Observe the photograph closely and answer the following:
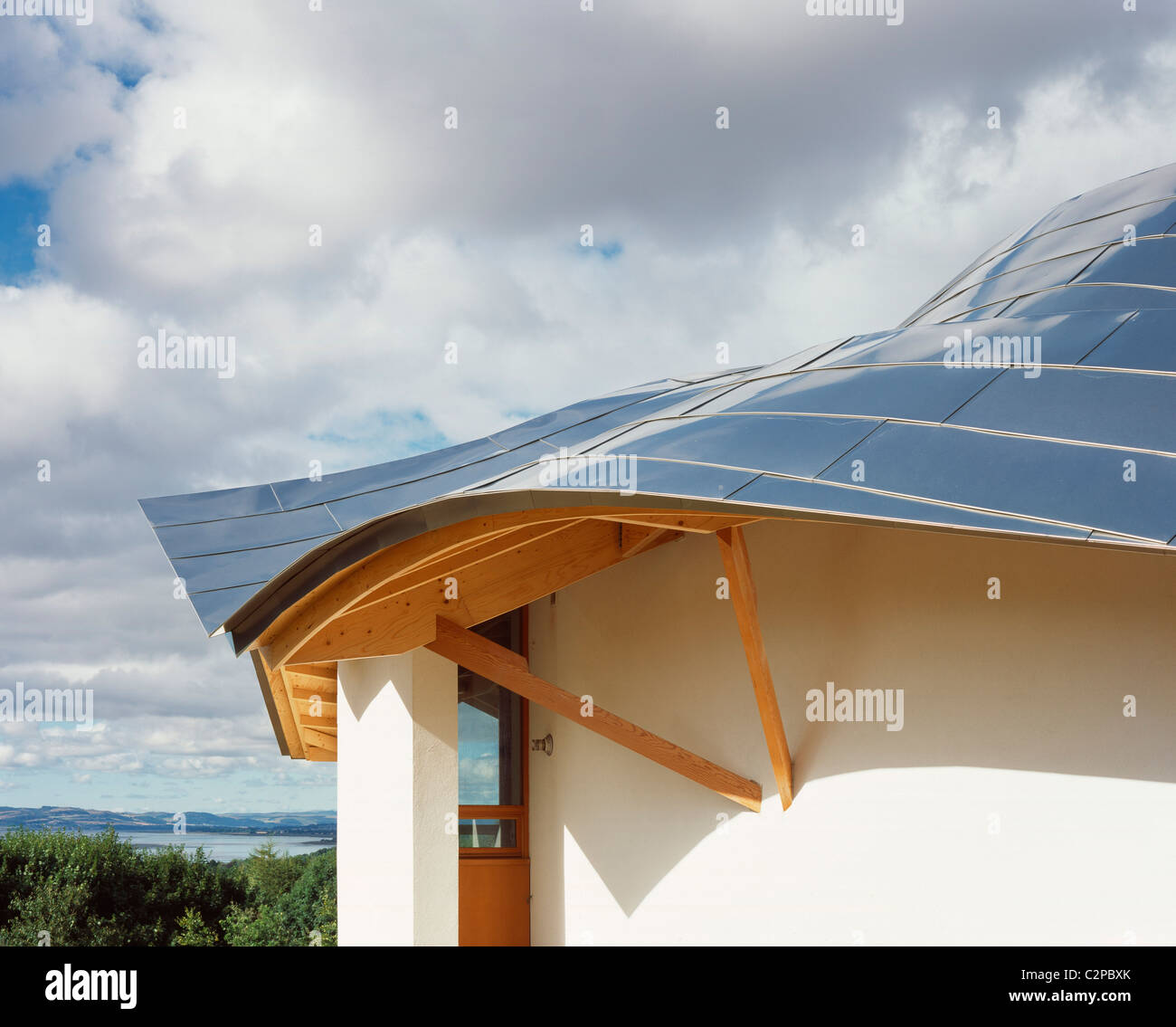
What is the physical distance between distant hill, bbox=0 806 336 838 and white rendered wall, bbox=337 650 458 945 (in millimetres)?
15843

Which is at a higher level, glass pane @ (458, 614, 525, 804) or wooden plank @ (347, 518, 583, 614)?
wooden plank @ (347, 518, 583, 614)

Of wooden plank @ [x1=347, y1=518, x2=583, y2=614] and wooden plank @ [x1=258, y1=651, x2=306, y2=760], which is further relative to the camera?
wooden plank @ [x1=258, y1=651, x2=306, y2=760]

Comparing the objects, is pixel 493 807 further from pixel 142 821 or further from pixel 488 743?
pixel 142 821

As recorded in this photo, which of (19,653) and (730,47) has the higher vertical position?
(730,47)

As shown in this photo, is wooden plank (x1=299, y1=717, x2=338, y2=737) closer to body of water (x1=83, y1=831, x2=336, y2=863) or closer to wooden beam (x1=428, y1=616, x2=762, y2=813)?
wooden beam (x1=428, y1=616, x2=762, y2=813)

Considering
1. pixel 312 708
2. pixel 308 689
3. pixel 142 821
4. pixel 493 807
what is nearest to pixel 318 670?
pixel 308 689

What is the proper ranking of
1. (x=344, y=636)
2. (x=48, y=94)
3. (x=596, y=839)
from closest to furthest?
1. (x=344, y=636)
2. (x=596, y=839)
3. (x=48, y=94)

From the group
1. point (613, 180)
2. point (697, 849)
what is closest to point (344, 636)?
point (697, 849)

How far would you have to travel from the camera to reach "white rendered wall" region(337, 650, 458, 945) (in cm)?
732

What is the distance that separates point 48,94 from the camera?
1895 centimetres

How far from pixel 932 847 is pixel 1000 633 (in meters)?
1.36

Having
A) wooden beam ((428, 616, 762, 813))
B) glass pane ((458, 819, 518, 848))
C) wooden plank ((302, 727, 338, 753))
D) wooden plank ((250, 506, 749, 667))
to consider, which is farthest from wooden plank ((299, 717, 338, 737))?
wooden beam ((428, 616, 762, 813))

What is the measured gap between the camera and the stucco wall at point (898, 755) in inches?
203
